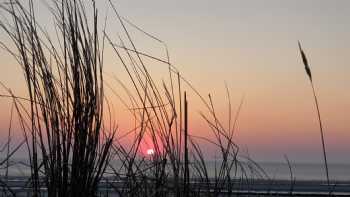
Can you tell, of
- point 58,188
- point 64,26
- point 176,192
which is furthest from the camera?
point 176,192

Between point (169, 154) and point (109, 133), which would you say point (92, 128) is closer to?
point (109, 133)

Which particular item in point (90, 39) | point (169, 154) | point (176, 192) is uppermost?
point (90, 39)

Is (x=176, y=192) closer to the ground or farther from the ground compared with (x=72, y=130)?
closer to the ground

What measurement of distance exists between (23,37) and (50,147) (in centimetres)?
32

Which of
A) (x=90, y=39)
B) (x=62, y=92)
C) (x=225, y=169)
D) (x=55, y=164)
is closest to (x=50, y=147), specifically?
(x=55, y=164)

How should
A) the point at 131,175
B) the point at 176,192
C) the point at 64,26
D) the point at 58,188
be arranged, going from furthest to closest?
the point at 131,175
the point at 176,192
the point at 64,26
the point at 58,188

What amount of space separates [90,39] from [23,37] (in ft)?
0.60

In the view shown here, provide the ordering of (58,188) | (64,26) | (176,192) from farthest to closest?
(176,192)
(64,26)
(58,188)

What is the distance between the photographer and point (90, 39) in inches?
63.4

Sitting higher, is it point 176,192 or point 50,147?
point 50,147

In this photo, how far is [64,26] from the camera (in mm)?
1605

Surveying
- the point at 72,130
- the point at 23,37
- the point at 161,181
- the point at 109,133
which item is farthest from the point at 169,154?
the point at 23,37

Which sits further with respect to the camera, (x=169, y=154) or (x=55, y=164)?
(x=169, y=154)

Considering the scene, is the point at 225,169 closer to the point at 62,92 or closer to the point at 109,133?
the point at 109,133
